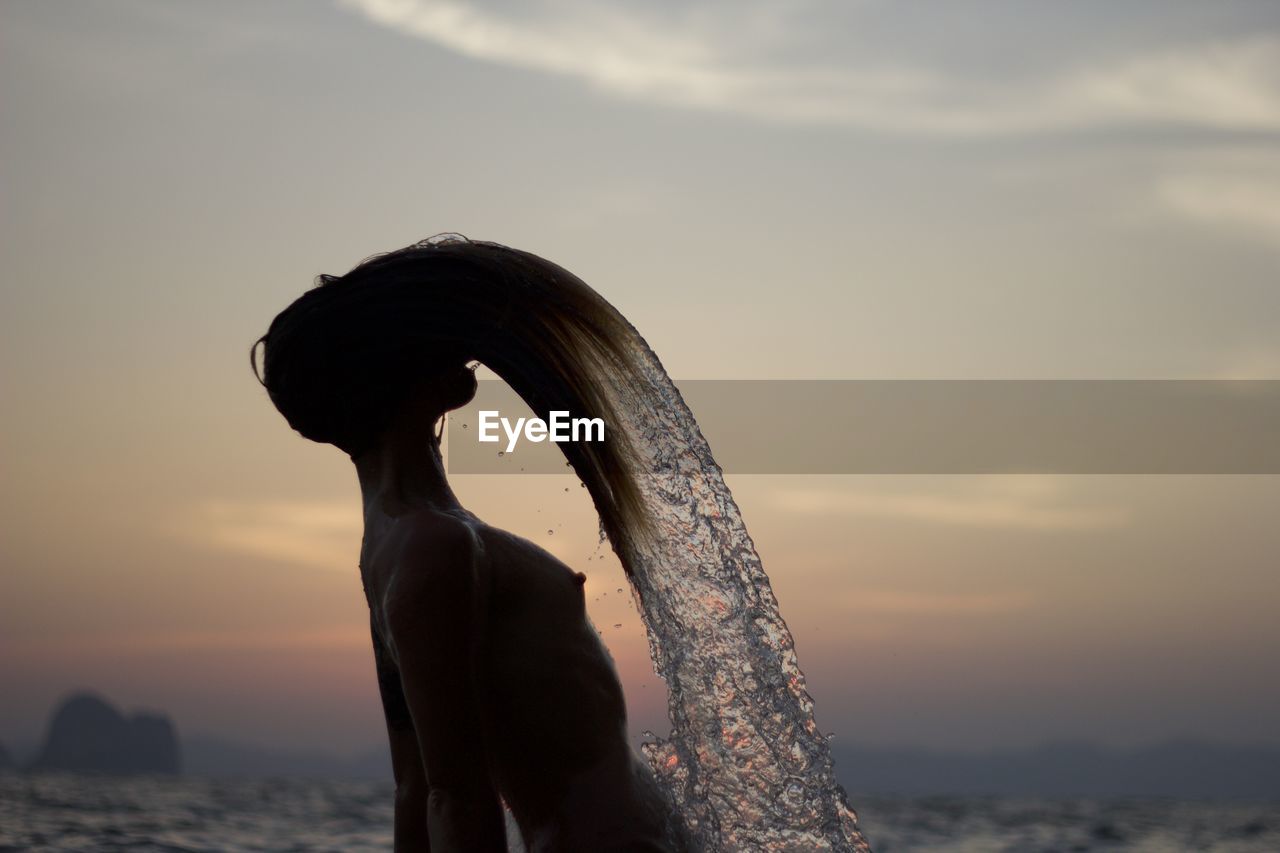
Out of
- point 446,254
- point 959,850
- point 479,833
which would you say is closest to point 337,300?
point 446,254

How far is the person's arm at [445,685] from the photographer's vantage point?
6.82 ft

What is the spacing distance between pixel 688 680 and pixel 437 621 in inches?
23.9

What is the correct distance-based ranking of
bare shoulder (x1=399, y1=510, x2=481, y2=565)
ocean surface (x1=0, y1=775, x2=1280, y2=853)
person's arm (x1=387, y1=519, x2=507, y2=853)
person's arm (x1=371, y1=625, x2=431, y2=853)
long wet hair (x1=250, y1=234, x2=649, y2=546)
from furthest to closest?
ocean surface (x1=0, y1=775, x2=1280, y2=853) < person's arm (x1=371, y1=625, x2=431, y2=853) < long wet hair (x1=250, y1=234, x2=649, y2=546) < bare shoulder (x1=399, y1=510, x2=481, y2=565) < person's arm (x1=387, y1=519, x2=507, y2=853)

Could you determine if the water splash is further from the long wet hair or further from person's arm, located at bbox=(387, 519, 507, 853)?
person's arm, located at bbox=(387, 519, 507, 853)

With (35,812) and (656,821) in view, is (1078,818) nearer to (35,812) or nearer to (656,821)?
(35,812)

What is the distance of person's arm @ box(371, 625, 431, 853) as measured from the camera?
2.54 m

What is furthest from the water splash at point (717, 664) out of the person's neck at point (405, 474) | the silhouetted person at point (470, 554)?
the person's neck at point (405, 474)

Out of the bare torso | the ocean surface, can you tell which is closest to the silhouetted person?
the bare torso

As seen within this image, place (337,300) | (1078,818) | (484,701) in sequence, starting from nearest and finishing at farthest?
(484,701) < (337,300) < (1078,818)

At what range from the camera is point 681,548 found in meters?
2.64

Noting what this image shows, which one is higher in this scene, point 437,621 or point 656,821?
point 437,621

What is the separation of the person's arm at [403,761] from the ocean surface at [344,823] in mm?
22126

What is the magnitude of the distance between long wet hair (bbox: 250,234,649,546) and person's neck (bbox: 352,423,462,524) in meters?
0.04

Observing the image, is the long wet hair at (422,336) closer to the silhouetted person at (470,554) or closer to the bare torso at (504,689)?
the silhouetted person at (470,554)
